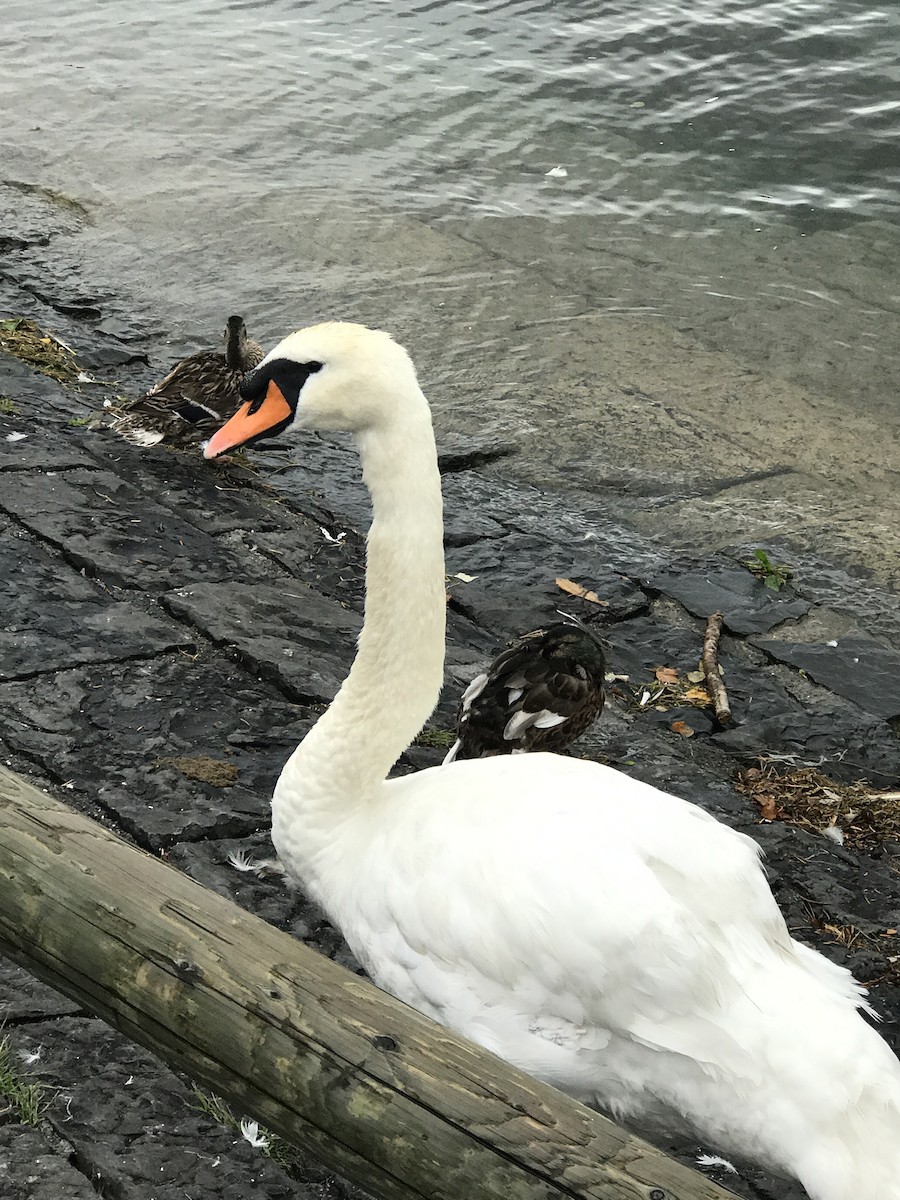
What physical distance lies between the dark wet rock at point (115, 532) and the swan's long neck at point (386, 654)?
1.87m

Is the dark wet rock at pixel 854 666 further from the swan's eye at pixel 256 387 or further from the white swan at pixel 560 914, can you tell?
the swan's eye at pixel 256 387

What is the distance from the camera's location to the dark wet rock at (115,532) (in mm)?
4953

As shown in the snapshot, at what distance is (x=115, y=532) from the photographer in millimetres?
5191

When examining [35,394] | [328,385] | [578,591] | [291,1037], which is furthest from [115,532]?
[291,1037]

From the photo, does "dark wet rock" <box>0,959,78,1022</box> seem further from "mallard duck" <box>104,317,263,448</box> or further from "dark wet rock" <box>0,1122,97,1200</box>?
"mallard duck" <box>104,317,263,448</box>

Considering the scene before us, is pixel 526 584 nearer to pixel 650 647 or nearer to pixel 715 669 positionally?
pixel 650 647

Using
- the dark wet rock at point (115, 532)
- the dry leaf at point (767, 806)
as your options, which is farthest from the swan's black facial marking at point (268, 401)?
the dry leaf at point (767, 806)

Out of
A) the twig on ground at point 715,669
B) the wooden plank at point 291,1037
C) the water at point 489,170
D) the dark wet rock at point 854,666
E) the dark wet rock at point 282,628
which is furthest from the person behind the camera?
the water at point 489,170

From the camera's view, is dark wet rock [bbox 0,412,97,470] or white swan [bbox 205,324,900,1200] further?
dark wet rock [bbox 0,412,97,470]

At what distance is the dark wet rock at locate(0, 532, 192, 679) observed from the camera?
14.2ft

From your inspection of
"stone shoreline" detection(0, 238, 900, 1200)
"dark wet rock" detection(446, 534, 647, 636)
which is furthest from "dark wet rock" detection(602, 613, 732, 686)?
"dark wet rock" detection(446, 534, 647, 636)

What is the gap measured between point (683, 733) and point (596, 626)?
0.84 m

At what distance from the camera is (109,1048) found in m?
2.84

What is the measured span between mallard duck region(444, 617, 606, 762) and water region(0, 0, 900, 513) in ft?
11.9
